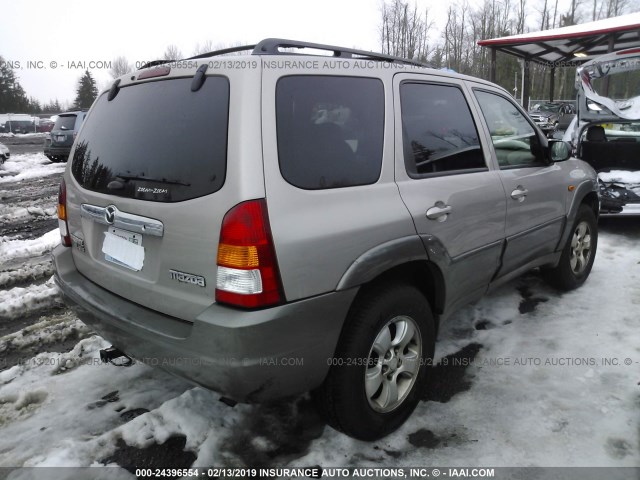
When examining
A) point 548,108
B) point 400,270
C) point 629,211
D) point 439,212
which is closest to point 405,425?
point 400,270

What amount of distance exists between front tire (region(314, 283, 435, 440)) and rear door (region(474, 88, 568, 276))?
110 centimetres

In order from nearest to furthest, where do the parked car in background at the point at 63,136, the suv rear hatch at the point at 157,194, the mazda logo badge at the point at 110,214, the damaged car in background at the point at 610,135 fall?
the suv rear hatch at the point at 157,194 < the mazda logo badge at the point at 110,214 < the damaged car in background at the point at 610,135 < the parked car in background at the point at 63,136

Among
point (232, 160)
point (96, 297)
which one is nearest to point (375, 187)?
point (232, 160)

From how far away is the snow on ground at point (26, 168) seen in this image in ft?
41.9

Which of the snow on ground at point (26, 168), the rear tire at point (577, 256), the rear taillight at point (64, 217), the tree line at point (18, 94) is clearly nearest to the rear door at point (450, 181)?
the rear tire at point (577, 256)

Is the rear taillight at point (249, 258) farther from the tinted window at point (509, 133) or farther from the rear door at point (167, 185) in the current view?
the tinted window at point (509, 133)

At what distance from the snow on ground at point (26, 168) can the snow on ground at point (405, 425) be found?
37.8 feet

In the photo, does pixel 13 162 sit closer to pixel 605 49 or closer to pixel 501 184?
pixel 501 184

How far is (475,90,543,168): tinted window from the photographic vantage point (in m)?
3.15

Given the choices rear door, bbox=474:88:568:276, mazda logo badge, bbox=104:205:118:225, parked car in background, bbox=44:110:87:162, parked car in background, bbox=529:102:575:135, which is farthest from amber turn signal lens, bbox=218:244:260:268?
parked car in background, bbox=529:102:575:135

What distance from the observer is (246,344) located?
1.74m

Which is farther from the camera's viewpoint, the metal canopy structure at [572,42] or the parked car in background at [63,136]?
the parked car in background at [63,136]

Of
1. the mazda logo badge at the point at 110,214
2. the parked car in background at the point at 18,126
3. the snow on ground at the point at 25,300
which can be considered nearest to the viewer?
the mazda logo badge at the point at 110,214

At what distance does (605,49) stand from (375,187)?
1656 cm
